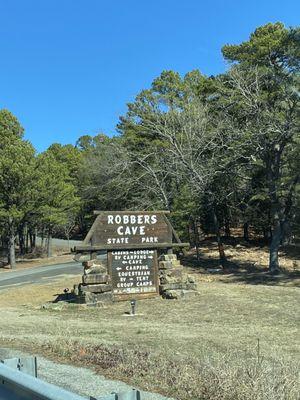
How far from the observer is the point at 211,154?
107ft

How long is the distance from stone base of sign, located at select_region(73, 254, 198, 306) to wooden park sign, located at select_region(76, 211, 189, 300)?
221mm

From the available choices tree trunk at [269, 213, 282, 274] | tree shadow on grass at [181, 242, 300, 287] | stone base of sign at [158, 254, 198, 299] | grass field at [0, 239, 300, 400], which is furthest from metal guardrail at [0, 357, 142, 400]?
tree trunk at [269, 213, 282, 274]

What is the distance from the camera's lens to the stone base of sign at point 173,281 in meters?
16.9

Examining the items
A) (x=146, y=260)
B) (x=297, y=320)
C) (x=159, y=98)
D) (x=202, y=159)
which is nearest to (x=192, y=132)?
(x=202, y=159)

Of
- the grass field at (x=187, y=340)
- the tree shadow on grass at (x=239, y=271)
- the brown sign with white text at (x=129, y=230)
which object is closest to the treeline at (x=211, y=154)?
the tree shadow on grass at (x=239, y=271)

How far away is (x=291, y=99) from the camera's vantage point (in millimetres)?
27203

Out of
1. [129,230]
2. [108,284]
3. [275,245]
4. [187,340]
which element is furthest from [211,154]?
A: [187,340]

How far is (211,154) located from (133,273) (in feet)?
54.9

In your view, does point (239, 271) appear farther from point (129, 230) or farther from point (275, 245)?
point (129, 230)

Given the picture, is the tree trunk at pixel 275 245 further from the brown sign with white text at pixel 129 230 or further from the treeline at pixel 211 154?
the brown sign with white text at pixel 129 230

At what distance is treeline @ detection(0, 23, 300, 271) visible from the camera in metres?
28.1

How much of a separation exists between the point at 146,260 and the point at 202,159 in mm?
16065

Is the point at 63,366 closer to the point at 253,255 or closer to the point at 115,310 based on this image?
the point at 115,310

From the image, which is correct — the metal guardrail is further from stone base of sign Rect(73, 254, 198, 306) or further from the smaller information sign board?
the smaller information sign board
